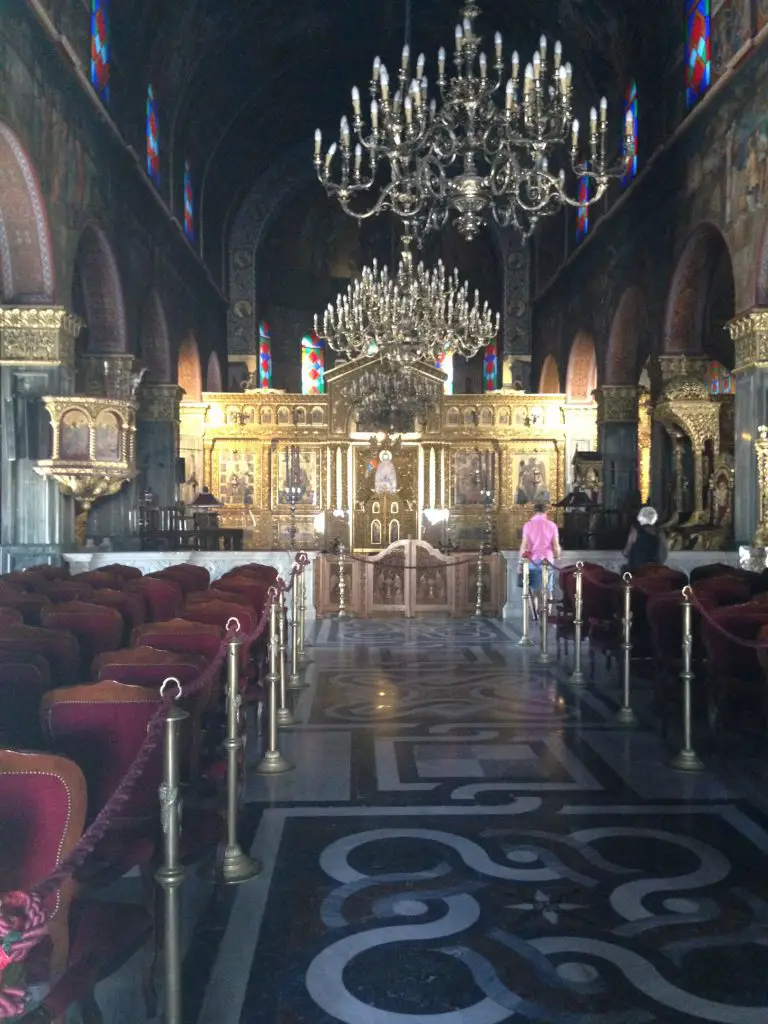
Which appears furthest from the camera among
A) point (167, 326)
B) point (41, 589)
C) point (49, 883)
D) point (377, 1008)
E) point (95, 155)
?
point (167, 326)

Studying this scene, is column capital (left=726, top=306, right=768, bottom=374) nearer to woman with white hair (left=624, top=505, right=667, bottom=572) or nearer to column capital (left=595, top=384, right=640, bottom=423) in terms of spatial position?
woman with white hair (left=624, top=505, right=667, bottom=572)

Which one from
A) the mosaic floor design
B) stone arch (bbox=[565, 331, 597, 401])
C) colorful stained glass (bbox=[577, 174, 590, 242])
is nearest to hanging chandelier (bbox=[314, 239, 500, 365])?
colorful stained glass (bbox=[577, 174, 590, 242])

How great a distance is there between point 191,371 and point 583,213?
11.5 metres

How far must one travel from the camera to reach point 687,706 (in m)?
6.48

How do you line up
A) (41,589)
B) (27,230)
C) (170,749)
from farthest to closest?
(27,230), (41,589), (170,749)

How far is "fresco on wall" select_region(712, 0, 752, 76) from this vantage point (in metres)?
13.3

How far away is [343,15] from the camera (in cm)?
2320

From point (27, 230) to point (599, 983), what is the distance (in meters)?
12.2

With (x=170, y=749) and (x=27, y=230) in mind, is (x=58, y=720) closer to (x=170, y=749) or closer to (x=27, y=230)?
(x=170, y=749)

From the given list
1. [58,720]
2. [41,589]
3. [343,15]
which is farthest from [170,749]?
[343,15]

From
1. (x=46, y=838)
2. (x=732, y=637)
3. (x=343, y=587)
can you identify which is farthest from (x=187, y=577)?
(x=46, y=838)

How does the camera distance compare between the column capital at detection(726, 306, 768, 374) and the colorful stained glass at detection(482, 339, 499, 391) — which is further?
the colorful stained glass at detection(482, 339, 499, 391)

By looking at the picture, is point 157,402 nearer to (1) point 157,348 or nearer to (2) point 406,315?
(1) point 157,348

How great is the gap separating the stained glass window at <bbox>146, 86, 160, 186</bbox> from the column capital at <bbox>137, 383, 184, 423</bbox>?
4.68 m
